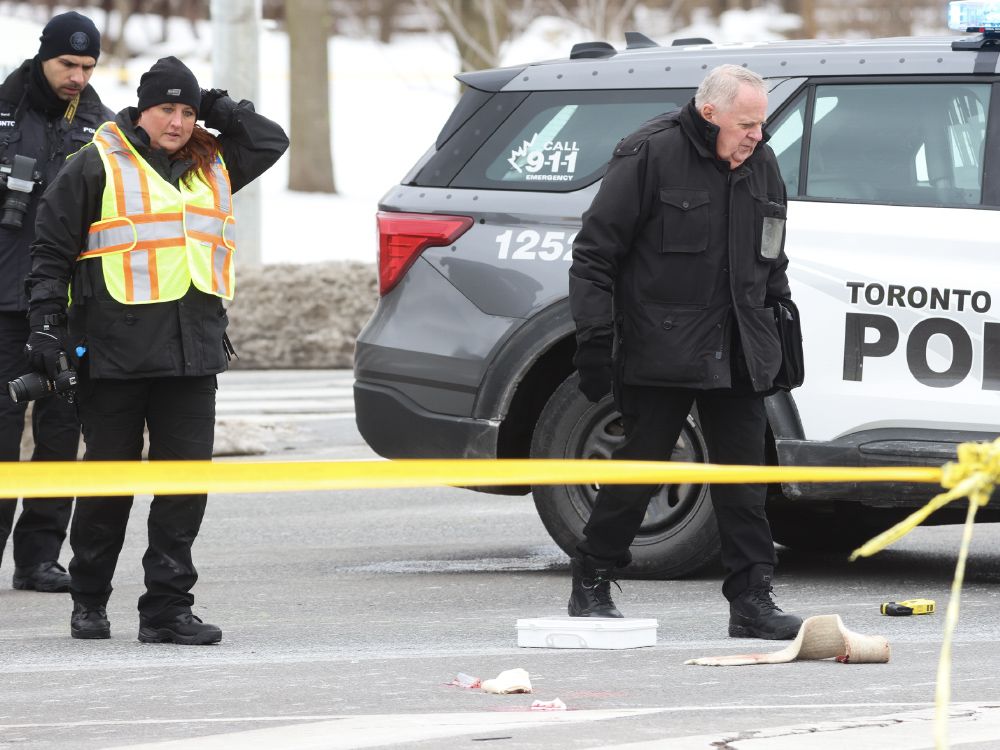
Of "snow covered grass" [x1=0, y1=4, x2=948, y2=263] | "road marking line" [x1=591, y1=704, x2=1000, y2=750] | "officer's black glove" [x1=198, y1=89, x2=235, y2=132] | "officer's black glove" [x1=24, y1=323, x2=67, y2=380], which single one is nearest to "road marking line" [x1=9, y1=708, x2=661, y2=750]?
"road marking line" [x1=591, y1=704, x2=1000, y2=750]

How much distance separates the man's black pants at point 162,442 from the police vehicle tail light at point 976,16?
9.12ft

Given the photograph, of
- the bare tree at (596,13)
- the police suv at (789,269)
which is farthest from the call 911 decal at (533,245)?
the bare tree at (596,13)

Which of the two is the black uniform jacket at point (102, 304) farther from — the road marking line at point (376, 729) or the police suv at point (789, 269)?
the road marking line at point (376, 729)

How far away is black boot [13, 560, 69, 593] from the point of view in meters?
7.36

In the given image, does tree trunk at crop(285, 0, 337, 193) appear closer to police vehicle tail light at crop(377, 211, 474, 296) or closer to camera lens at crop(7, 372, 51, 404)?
police vehicle tail light at crop(377, 211, 474, 296)

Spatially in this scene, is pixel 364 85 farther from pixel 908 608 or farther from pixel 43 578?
pixel 908 608

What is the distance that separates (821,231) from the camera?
6.82m

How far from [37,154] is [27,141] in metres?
0.06

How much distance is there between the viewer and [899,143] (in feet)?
22.6

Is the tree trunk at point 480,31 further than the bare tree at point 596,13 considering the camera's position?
No

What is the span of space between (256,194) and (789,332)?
11.0 metres

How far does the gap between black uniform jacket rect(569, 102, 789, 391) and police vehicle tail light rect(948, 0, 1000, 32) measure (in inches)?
42.2

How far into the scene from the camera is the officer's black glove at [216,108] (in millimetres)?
6461

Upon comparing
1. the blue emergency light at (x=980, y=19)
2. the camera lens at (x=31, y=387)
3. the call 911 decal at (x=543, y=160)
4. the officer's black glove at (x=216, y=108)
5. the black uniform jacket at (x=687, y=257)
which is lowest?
the camera lens at (x=31, y=387)
